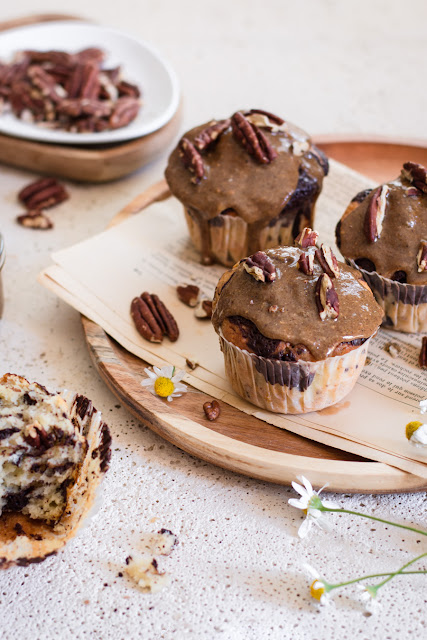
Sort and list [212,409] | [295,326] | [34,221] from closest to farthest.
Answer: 1. [295,326]
2. [212,409]
3. [34,221]

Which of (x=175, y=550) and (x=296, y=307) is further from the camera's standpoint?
(x=296, y=307)

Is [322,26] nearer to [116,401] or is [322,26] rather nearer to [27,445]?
[116,401]

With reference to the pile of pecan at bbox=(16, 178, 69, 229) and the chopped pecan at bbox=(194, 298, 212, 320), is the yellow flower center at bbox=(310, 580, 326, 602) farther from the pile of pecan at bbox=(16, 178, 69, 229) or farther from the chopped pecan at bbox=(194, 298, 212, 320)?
the pile of pecan at bbox=(16, 178, 69, 229)

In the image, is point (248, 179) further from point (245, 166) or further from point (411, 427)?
point (411, 427)

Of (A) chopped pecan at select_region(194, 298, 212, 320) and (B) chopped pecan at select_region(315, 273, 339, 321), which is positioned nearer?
(B) chopped pecan at select_region(315, 273, 339, 321)

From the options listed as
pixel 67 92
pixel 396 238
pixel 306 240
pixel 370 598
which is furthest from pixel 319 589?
pixel 67 92

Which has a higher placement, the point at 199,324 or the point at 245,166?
the point at 245,166

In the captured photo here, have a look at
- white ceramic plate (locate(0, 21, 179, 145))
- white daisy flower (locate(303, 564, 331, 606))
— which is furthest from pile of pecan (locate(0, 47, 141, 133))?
white daisy flower (locate(303, 564, 331, 606))
